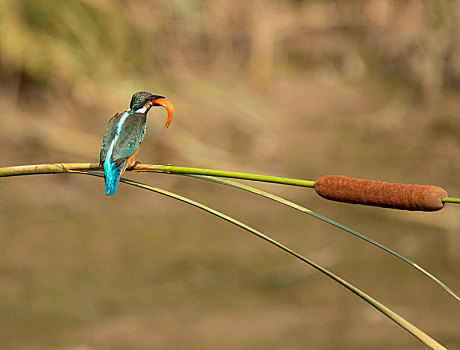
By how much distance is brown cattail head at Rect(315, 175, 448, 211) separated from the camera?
62cm

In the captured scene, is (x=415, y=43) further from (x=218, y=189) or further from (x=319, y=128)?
(x=218, y=189)

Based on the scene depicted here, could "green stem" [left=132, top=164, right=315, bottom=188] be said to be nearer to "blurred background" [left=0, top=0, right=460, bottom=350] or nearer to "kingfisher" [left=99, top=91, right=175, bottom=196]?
"kingfisher" [left=99, top=91, right=175, bottom=196]

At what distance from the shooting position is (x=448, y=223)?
322 cm

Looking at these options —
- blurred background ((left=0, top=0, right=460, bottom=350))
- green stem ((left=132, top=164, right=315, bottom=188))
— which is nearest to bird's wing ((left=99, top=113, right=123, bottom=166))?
green stem ((left=132, top=164, right=315, bottom=188))

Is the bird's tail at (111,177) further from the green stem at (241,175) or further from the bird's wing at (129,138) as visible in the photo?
the green stem at (241,175)

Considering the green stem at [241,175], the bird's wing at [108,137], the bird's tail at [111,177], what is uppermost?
the bird's wing at [108,137]

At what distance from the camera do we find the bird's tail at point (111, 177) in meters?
1.17

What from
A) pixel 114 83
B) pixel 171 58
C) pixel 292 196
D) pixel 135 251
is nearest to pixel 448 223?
pixel 292 196

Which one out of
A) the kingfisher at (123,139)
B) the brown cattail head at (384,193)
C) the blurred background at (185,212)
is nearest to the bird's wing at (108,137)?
the kingfisher at (123,139)

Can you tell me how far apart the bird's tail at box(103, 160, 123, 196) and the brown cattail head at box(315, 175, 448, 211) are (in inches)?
20.5

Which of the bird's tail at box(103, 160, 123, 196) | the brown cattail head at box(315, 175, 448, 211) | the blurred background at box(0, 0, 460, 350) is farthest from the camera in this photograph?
the blurred background at box(0, 0, 460, 350)

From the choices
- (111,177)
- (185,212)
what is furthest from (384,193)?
(185,212)

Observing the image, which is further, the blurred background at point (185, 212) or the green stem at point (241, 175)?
the blurred background at point (185, 212)

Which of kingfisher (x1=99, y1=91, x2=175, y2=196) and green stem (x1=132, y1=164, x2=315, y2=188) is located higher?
kingfisher (x1=99, y1=91, x2=175, y2=196)
